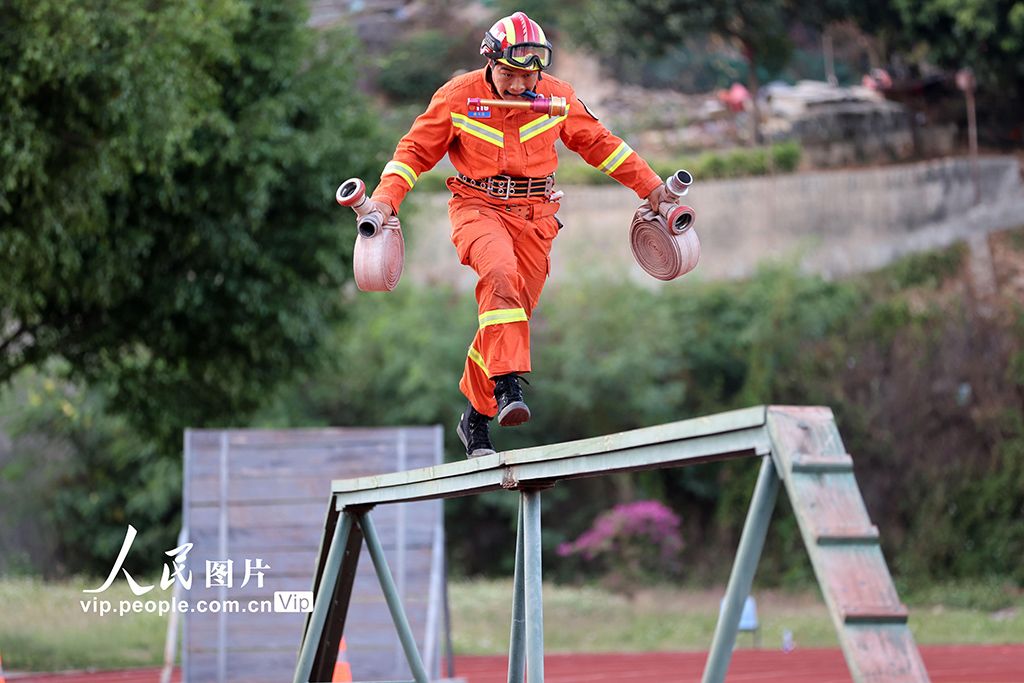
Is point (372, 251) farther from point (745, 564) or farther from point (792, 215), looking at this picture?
point (792, 215)

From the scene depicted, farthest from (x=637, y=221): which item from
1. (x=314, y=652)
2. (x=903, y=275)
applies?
(x=903, y=275)

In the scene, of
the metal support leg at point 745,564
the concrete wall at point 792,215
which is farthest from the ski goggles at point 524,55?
the concrete wall at point 792,215

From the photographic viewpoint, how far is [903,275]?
29.5 m

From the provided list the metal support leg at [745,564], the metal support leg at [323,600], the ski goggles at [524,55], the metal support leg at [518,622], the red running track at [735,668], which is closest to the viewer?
the metal support leg at [745,564]

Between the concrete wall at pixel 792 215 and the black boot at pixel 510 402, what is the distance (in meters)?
25.5

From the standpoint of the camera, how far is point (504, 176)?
225 inches

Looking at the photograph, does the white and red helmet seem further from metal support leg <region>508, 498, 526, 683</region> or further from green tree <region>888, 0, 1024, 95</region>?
green tree <region>888, 0, 1024, 95</region>

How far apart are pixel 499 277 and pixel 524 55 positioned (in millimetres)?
868

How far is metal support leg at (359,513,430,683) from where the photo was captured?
20.7 ft

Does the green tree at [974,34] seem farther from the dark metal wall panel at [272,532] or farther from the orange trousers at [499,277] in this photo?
the orange trousers at [499,277]

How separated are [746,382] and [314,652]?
70.4ft

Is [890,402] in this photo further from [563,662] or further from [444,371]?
[563,662]

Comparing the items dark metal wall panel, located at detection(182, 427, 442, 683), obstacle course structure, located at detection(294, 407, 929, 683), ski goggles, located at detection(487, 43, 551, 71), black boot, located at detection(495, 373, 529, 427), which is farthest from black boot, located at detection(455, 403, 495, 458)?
dark metal wall panel, located at detection(182, 427, 442, 683)

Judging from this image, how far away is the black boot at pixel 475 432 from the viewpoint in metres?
6.02
